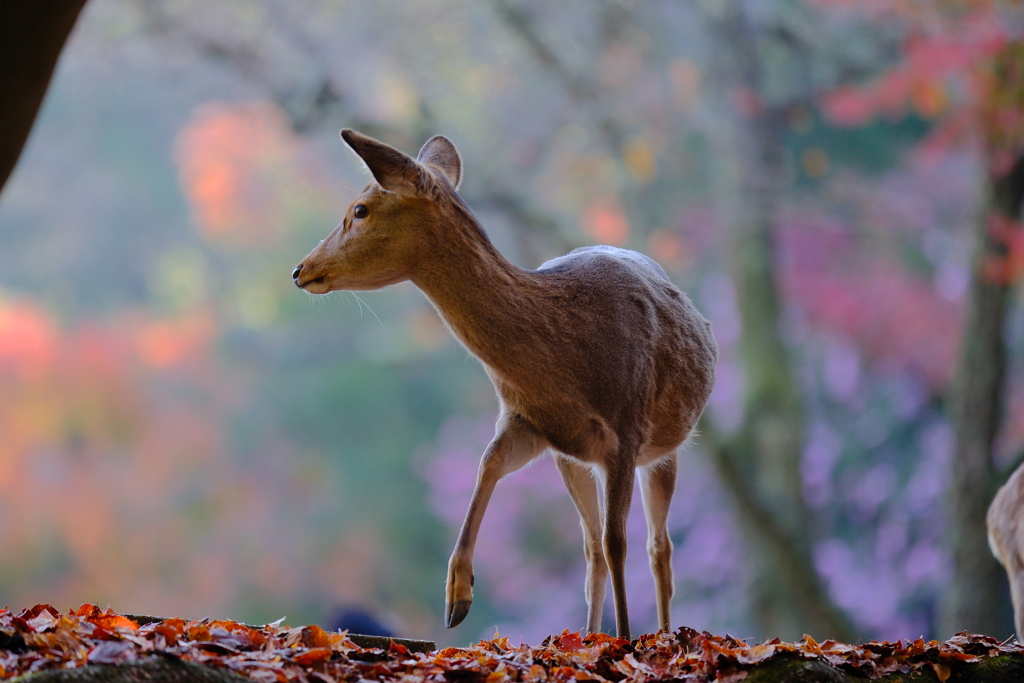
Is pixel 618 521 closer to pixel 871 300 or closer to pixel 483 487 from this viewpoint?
pixel 483 487

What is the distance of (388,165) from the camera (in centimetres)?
293

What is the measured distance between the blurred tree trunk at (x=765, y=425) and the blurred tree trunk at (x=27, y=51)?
6.20 m

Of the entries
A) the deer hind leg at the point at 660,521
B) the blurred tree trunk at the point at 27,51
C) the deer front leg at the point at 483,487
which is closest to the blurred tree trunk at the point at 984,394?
the deer hind leg at the point at 660,521

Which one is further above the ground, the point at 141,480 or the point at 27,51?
the point at 141,480

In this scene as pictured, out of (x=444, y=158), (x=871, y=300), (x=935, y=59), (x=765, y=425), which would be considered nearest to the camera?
(x=444, y=158)

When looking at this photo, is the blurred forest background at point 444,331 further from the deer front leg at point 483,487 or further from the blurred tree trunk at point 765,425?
the deer front leg at point 483,487

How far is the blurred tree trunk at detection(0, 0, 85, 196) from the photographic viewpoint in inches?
94.7

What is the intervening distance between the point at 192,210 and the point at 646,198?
4969 mm

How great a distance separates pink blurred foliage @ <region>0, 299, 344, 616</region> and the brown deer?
27.7ft

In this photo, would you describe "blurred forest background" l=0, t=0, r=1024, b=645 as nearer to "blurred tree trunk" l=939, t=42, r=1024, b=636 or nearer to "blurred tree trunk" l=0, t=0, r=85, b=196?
"blurred tree trunk" l=939, t=42, r=1024, b=636

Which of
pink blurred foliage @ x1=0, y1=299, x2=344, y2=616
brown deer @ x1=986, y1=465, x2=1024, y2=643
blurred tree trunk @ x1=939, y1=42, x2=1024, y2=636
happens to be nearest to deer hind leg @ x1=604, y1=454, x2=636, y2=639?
brown deer @ x1=986, y1=465, x2=1024, y2=643

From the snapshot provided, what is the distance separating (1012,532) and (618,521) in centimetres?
165

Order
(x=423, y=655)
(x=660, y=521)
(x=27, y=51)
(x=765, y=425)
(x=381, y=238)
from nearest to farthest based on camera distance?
(x=27, y=51)
(x=423, y=655)
(x=381, y=238)
(x=660, y=521)
(x=765, y=425)

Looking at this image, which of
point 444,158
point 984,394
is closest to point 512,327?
point 444,158
